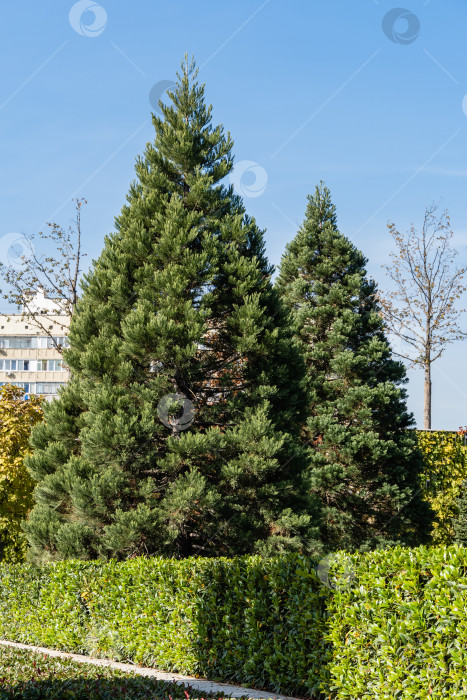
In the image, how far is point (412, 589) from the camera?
21.3 feet

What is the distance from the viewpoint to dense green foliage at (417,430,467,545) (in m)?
20.4

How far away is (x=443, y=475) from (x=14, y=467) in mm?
12945

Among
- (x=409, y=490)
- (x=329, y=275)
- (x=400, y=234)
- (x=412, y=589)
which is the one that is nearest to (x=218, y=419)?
(x=412, y=589)

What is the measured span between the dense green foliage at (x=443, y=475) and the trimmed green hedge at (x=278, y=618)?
1265cm

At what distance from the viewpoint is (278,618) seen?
8102mm

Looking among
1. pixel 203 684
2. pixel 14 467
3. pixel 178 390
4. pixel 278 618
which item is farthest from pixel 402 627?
pixel 14 467

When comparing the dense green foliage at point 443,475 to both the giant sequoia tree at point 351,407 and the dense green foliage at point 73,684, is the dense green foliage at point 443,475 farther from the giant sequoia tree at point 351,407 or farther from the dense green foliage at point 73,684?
the dense green foliage at point 73,684

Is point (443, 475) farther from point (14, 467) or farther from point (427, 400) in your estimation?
point (14, 467)

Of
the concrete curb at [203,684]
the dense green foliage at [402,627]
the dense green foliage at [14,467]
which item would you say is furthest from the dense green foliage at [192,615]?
the dense green foliage at [14,467]

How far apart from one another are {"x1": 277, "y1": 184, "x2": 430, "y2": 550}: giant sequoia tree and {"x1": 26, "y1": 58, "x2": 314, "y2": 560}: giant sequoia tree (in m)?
5.10

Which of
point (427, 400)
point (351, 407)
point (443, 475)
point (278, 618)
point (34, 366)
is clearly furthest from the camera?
point (34, 366)

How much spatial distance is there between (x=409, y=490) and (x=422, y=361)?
258 inches

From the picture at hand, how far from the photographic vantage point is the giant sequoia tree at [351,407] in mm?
18172

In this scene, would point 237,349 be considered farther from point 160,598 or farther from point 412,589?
point 412,589
